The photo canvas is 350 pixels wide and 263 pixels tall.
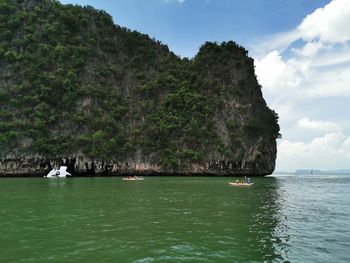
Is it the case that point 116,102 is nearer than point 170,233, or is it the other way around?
point 170,233

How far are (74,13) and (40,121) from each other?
3703 centimetres

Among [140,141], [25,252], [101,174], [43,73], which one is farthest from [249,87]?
[25,252]

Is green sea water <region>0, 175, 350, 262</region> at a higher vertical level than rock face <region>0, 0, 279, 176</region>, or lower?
lower

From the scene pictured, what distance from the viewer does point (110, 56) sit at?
311 feet

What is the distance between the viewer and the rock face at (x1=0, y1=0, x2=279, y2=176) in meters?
73.3

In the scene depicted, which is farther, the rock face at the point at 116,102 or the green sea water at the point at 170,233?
the rock face at the point at 116,102

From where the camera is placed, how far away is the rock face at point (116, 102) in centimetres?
7331

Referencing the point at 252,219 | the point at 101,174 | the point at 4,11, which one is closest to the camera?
the point at 252,219

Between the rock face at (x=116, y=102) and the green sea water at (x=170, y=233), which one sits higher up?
the rock face at (x=116, y=102)

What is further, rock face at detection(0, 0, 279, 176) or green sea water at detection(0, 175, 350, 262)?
rock face at detection(0, 0, 279, 176)

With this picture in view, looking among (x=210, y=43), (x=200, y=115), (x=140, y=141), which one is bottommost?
(x=140, y=141)

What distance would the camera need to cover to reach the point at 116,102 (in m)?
85.4

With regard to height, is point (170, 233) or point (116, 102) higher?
point (116, 102)

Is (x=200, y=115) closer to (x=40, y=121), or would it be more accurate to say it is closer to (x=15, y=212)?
(x=40, y=121)
